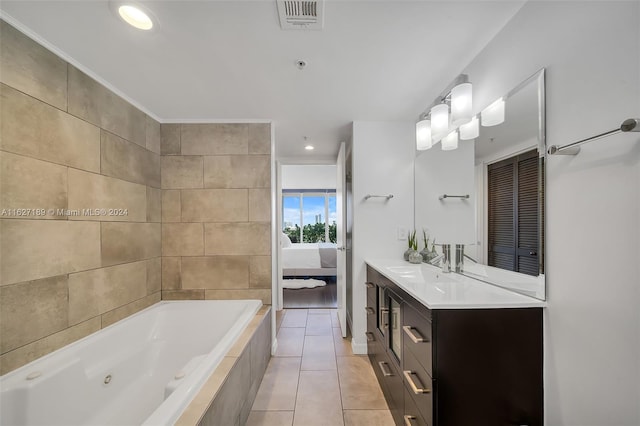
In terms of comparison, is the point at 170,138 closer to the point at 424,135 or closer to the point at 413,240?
the point at 424,135

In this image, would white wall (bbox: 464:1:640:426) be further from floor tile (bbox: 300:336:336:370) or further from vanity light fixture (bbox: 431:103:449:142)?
floor tile (bbox: 300:336:336:370)

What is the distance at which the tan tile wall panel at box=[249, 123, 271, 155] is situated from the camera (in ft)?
8.36

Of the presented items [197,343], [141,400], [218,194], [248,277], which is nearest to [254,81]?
[218,194]

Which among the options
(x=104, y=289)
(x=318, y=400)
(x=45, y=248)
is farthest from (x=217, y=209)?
(x=318, y=400)

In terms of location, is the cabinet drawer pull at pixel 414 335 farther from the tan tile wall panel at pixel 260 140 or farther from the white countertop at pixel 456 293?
the tan tile wall panel at pixel 260 140

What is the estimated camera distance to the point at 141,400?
167 cm

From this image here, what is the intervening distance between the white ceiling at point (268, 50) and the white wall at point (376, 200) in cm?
34

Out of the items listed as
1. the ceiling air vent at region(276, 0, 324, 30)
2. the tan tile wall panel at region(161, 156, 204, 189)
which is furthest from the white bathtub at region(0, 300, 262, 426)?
the ceiling air vent at region(276, 0, 324, 30)

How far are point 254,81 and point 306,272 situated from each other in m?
3.74

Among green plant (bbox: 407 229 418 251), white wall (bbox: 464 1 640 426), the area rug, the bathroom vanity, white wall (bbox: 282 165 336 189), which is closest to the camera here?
white wall (bbox: 464 1 640 426)

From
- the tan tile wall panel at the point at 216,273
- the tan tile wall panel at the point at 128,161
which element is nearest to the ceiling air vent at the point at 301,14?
the tan tile wall panel at the point at 128,161

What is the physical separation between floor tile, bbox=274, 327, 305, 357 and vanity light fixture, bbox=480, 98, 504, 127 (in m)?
2.42

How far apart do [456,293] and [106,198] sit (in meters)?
2.34

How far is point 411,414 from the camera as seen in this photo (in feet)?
4.47
